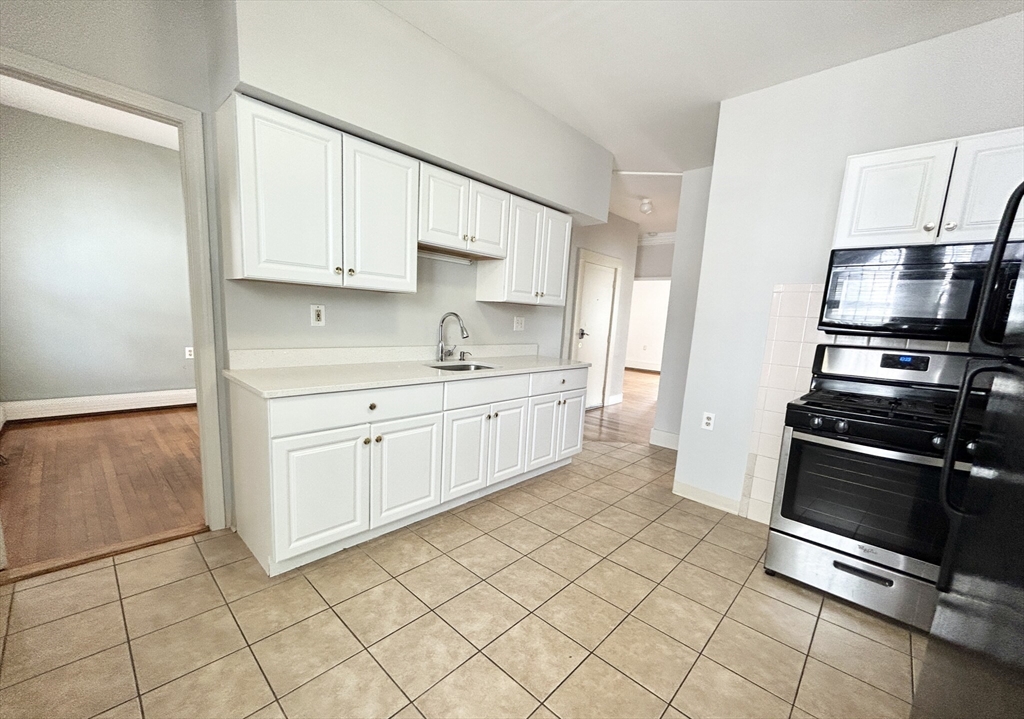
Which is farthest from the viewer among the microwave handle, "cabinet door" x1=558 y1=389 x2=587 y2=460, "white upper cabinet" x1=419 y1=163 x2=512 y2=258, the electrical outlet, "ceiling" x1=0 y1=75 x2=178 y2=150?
"cabinet door" x1=558 y1=389 x2=587 y2=460

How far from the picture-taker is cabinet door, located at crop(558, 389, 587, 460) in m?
3.12

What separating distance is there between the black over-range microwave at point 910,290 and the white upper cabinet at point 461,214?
1985mm

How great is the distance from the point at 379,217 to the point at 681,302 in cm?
313

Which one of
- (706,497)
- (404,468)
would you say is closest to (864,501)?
(706,497)

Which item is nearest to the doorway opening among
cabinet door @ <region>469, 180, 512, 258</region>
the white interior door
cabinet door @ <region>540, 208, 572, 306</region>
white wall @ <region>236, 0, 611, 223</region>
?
white wall @ <region>236, 0, 611, 223</region>

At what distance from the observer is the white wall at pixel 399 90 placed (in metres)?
1.72

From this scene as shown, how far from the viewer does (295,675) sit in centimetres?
134

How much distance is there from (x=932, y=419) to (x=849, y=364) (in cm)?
54

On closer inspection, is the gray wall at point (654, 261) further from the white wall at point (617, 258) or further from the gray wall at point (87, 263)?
the gray wall at point (87, 263)

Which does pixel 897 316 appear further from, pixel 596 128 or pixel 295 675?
pixel 295 675

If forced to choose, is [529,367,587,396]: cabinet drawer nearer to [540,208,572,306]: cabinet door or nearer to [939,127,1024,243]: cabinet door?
[540,208,572,306]: cabinet door

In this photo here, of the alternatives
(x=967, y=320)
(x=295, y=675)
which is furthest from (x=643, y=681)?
(x=967, y=320)

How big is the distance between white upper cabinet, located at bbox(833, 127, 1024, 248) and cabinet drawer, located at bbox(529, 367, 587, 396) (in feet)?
5.81

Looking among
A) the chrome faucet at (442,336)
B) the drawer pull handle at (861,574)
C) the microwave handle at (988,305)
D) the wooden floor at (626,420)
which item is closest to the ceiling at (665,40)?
the microwave handle at (988,305)
